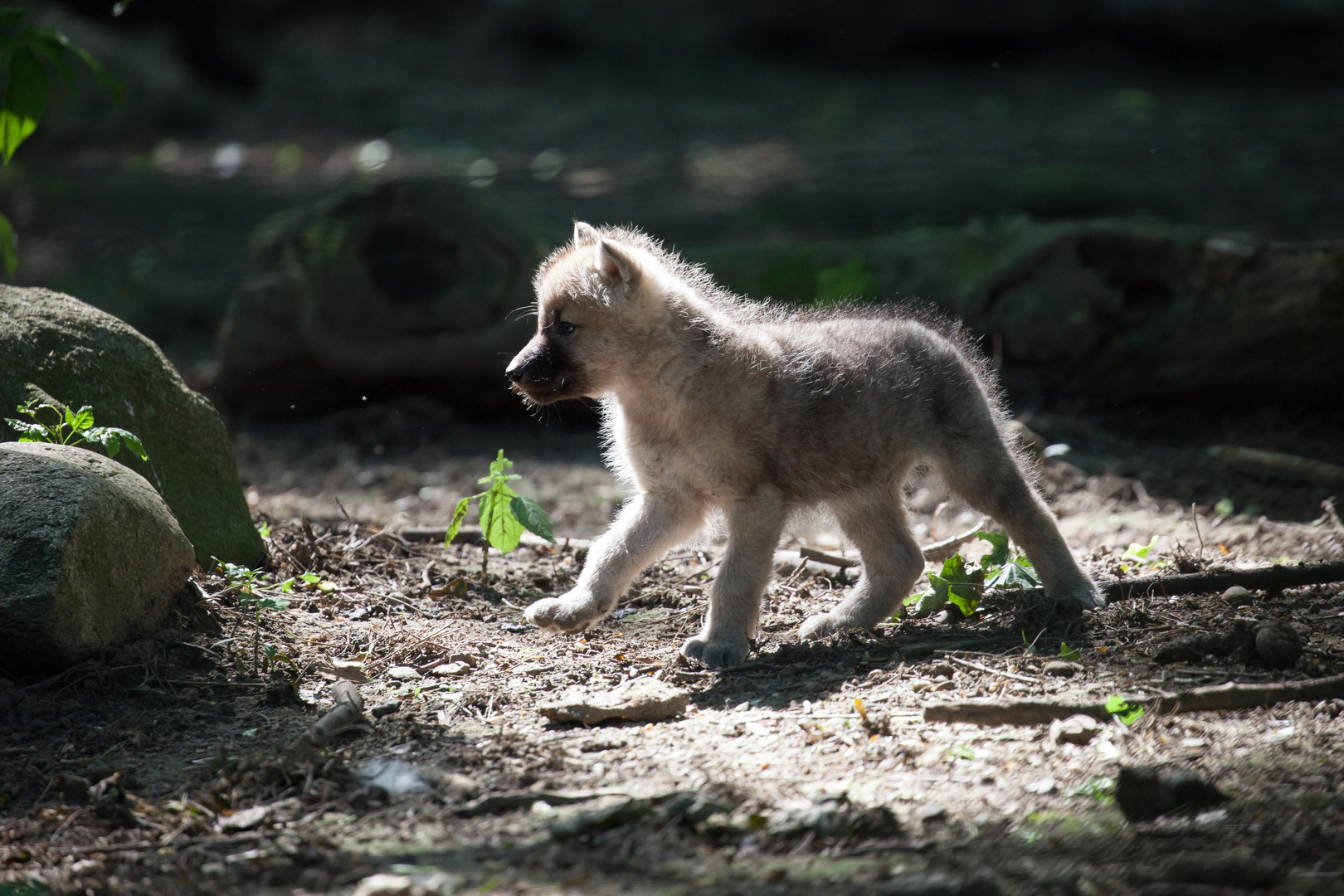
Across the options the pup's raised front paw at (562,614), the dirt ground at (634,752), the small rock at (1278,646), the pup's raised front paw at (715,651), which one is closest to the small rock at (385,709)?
the dirt ground at (634,752)

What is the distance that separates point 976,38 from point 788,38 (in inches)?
142

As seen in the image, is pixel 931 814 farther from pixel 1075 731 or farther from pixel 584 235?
pixel 584 235

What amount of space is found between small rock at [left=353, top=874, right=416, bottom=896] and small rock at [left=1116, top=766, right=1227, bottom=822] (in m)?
1.73

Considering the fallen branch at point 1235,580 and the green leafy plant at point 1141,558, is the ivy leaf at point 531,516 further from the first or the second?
the green leafy plant at point 1141,558

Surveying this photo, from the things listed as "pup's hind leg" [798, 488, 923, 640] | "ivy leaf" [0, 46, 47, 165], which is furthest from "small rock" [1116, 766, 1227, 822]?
"ivy leaf" [0, 46, 47, 165]

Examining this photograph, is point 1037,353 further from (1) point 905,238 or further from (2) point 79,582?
(2) point 79,582

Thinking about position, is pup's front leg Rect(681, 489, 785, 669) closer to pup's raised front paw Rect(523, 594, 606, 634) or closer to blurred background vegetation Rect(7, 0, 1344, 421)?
pup's raised front paw Rect(523, 594, 606, 634)

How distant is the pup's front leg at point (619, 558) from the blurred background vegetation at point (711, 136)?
3.66 metres

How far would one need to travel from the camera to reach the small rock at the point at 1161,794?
9.25 feet

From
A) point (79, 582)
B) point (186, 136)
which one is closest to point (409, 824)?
point (79, 582)

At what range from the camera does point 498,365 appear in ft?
27.2

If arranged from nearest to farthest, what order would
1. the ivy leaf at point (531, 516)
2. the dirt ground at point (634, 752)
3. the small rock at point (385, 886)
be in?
1. the small rock at point (385, 886)
2. the dirt ground at point (634, 752)
3. the ivy leaf at point (531, 516)

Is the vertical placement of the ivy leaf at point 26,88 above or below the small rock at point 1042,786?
above

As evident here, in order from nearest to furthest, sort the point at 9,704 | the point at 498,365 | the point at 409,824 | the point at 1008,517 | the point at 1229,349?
the point at 409,824
the point at 9,704
the point at 1008,517
the point at 1229,349
the point at 498,365
